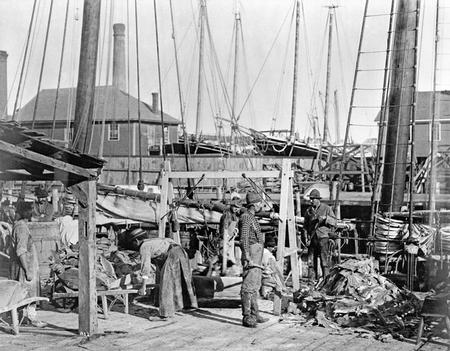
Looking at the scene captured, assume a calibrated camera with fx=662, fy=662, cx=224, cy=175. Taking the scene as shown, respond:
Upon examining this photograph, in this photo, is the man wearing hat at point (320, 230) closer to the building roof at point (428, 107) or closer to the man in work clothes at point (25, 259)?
the man in work clothes at point (25, 259)

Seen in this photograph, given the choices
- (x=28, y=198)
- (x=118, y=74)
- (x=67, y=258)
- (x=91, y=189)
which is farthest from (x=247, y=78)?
(x=91, y=189)

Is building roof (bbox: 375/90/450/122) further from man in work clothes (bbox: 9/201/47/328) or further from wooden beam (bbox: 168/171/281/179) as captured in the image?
man in work clothes (bbox: 9/201/47/328)

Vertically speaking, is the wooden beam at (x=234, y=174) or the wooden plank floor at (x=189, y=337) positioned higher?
the wooden beam at (x=234, y=174)

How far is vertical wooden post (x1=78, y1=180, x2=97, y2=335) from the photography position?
9.73 metres

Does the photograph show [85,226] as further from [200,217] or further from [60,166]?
[200,217]

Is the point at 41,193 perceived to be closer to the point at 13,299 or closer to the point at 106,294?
the point at 106,294

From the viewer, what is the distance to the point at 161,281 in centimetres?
1140

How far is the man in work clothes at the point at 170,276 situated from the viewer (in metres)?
11.2

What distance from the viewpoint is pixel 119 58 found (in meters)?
57.3

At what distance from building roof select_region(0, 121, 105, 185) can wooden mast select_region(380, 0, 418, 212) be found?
8166 millimetres

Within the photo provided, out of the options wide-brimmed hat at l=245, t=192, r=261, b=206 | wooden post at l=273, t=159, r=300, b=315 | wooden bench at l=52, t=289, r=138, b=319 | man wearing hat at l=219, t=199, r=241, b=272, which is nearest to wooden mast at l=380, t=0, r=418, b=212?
man wearing hat at l=219, t=199, r=241, b=272

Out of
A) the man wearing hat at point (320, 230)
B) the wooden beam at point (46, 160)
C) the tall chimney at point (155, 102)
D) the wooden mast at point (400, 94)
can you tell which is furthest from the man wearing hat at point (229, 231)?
the tall chimney at point (155, 102)

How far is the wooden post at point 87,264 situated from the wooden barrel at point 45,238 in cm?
788

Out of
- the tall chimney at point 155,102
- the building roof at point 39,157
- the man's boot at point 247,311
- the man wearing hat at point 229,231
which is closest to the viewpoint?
the building roof at point 39,157
